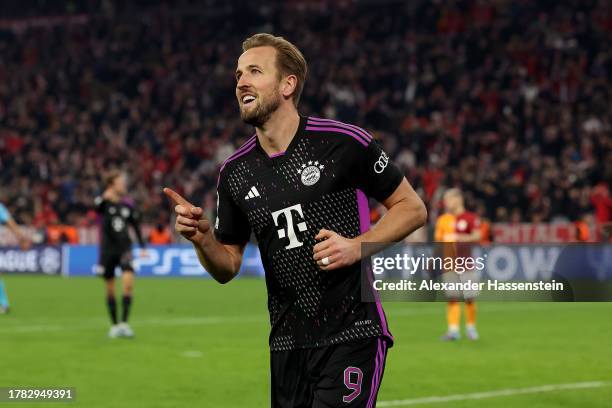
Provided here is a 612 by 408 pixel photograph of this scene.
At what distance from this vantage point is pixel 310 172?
5137mm

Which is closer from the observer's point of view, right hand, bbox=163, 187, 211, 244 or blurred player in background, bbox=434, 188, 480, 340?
right hand, bbox=163, 187, 211, 244

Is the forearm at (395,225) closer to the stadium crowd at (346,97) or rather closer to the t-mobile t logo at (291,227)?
the t-mobile t logo at (291,227)

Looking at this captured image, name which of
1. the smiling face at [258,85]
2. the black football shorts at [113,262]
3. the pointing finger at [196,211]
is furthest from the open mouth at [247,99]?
the black football shorts at [113,262]

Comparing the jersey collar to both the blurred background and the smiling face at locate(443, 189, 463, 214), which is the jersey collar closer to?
the blurred background

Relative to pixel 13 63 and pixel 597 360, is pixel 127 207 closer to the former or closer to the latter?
pixel 597 360

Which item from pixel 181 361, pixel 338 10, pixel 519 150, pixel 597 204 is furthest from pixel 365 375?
pixel 338 10

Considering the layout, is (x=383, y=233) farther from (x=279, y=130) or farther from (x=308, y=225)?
(x=279, y=130)

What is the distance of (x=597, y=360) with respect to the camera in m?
13.2

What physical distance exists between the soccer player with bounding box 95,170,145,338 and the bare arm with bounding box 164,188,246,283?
10665 millimetres

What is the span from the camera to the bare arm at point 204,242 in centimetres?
480

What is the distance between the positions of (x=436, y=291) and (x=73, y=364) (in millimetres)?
7978

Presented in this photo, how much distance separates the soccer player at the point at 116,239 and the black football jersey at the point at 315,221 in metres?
10.8

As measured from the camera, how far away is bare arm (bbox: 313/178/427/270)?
471cm

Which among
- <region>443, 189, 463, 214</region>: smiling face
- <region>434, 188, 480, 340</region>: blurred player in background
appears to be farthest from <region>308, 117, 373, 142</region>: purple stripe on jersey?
<region>443, 189, 463, 214</region>: smiling face
